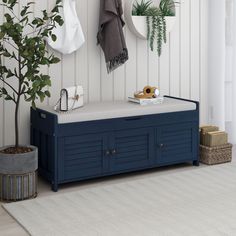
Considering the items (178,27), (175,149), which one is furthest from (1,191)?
(178,27)

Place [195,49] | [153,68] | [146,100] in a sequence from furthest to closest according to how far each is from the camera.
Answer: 1. [195,49]
2. [153,68]
3. [146,100]

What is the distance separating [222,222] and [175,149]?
1.27 m

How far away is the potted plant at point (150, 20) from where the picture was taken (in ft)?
14.3

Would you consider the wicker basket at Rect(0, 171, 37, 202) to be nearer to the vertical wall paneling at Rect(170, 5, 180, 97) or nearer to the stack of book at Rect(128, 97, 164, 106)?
the stack of book at Rect(128, 97, 164, 106)

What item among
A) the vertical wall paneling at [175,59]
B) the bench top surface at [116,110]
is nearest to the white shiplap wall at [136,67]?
the vertical wall paneling at [175,59]

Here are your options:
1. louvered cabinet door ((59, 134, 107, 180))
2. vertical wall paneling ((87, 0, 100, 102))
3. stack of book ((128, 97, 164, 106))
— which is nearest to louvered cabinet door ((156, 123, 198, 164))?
stack of book ((128, 97, 164, 106))

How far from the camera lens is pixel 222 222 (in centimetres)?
304

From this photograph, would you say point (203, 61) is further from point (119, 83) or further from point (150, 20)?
point (119, 83)

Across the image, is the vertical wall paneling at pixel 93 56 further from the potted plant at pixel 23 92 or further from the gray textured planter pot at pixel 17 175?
the gray textured planter pot at pixel 17 175

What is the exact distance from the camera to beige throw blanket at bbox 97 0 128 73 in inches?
164

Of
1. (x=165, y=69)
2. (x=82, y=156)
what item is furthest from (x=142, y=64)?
(x=82, y=156)

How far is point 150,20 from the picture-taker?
175 inches

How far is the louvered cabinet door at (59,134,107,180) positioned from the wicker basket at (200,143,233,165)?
3.34 ft

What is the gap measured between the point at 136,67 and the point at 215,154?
3.35 ft
